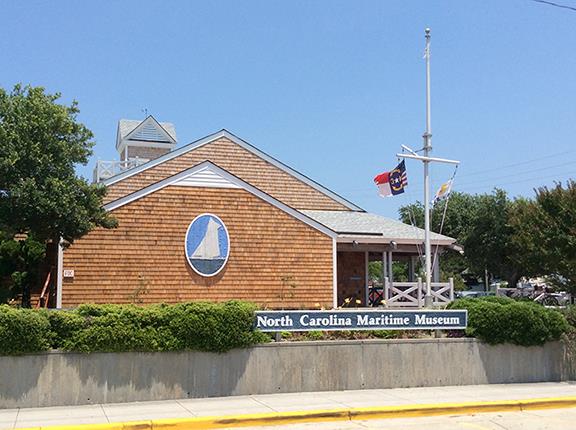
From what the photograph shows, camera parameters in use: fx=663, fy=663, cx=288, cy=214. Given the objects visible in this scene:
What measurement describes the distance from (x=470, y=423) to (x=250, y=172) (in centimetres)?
1796

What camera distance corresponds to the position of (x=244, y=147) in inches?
1080

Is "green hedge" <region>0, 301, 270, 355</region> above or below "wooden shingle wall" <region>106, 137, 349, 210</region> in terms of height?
below

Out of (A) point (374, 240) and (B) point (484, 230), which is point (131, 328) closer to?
(A) point (374, 240)

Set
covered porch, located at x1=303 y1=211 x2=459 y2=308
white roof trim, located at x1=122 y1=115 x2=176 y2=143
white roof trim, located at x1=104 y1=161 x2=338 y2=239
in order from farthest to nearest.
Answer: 1. white roof trim, located at x1=122 y1=115 x2=176 y2=143
2. covered porch, located at x1=303 y1=211 x2=459 y2=308
3. white roof trim, located at x1=104 y1=161 x2=338 y2=239

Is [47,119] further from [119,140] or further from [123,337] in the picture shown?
[119,140]

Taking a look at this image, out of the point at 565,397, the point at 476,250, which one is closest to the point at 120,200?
the point at 565,397

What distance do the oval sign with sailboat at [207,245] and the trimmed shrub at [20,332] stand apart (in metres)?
9.25

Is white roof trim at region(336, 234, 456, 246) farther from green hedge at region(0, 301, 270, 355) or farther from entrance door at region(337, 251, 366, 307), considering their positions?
green hedge at region(0, 301, 270, 355)

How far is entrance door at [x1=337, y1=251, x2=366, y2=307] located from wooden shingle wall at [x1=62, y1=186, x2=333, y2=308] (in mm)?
3339

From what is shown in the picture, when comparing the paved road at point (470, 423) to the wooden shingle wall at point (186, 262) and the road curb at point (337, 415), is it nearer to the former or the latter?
the road curb at point (337, 415)

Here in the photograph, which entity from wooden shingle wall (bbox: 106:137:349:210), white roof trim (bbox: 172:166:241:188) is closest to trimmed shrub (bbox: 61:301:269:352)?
white roof trim (bbox: 172:166:241:188)

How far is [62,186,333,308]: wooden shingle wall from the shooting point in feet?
64.8

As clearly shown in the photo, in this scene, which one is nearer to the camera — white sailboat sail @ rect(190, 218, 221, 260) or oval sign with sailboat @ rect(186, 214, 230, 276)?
oval sign with sailboat @ rect(186, 214, 230, 276)

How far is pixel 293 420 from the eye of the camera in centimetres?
1065
